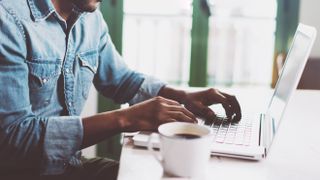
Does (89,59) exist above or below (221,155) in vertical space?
above

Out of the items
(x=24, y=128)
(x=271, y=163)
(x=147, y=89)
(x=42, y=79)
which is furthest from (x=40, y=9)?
(x=271, y=163)

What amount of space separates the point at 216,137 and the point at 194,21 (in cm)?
161

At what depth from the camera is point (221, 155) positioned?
40.3 inches

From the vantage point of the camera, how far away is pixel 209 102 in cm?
141

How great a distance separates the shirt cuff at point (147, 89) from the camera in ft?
4.97

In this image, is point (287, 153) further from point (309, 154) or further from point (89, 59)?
point (89, 59)

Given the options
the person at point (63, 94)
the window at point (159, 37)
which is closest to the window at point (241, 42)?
the window at point (159, 37)

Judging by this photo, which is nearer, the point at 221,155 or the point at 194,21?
the point at 221,155

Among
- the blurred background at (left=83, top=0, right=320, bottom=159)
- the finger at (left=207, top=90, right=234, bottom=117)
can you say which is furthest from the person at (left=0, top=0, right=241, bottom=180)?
the blurred background at (left=83, top=0, right=320, bottom=159)

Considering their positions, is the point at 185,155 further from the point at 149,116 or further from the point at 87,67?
the point at 87,67

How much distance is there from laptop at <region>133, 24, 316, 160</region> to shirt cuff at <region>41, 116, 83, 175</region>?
0.13 metres

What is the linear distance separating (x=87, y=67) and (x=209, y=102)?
1.24 ft

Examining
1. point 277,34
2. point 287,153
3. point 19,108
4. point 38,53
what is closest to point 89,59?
point 38,53

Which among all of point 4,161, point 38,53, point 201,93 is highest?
point 38,53
